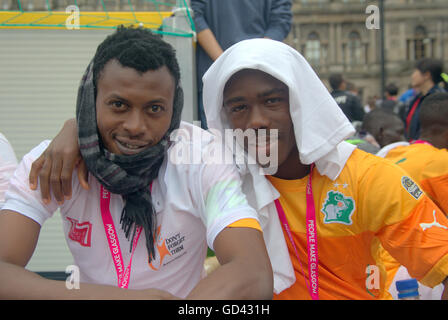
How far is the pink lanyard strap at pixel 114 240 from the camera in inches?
76.8

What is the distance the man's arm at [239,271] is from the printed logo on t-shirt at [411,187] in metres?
0.76

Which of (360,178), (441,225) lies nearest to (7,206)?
(360,178)

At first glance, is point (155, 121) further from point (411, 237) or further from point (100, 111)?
point (411, 237)

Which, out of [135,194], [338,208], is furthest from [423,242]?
[135,194]

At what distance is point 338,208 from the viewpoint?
206 cm

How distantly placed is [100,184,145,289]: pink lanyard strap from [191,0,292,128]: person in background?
5.15 ft

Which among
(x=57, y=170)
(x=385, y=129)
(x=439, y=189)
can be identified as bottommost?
(x=385, y=129)

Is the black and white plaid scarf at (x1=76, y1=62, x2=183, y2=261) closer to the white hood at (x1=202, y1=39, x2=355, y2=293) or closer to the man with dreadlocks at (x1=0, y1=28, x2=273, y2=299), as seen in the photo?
the man with dreadlocks at (x1=0, y1=28, x2=273, y2=299)

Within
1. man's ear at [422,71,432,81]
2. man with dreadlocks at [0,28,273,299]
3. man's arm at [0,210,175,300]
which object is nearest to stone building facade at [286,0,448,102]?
man's ear at [422,71,432,81]

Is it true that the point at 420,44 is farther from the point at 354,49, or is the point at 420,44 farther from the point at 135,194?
the point at 135,194

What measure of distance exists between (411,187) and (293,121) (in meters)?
0.62

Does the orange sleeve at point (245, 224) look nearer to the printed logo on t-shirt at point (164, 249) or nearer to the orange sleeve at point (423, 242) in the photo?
the printed logo on t-shirt at point (164, 249)

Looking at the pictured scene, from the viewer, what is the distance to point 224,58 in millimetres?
2137

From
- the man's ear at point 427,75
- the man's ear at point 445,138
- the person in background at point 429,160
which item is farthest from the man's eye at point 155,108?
the man's ear at point 427,75
